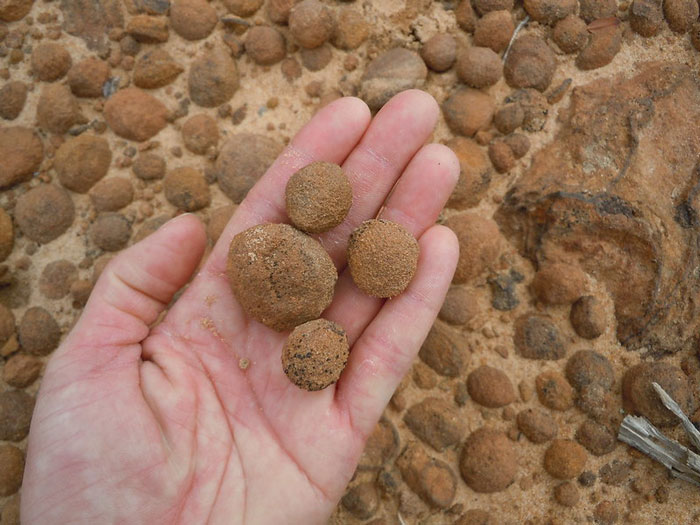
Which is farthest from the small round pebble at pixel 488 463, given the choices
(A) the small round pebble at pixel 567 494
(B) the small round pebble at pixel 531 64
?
(B) the small round pebble at pixel 531 64

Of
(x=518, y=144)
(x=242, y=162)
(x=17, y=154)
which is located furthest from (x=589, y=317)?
(x=17, y=154)

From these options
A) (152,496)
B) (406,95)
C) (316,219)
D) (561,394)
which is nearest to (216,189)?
(316,219)

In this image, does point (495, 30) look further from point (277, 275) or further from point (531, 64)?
point (277, 275)

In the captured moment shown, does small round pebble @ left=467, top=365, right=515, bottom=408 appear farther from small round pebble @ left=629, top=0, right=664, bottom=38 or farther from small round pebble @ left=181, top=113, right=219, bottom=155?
Answer: small round pebble @ left=629, top=0, right=664, bottom=38

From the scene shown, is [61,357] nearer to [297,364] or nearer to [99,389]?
[99,389]

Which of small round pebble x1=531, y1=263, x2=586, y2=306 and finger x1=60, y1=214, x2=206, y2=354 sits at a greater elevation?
finger x1=60, y1=214, x2=206, y2=354

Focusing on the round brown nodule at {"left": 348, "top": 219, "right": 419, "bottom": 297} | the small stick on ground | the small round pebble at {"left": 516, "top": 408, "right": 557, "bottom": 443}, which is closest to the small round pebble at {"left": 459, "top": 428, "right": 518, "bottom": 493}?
the small round pebble at {"left": 516, "top": 408, "right": 557, "bottom": 443}

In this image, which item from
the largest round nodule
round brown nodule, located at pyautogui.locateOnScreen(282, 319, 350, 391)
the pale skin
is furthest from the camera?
the largest round nodule
